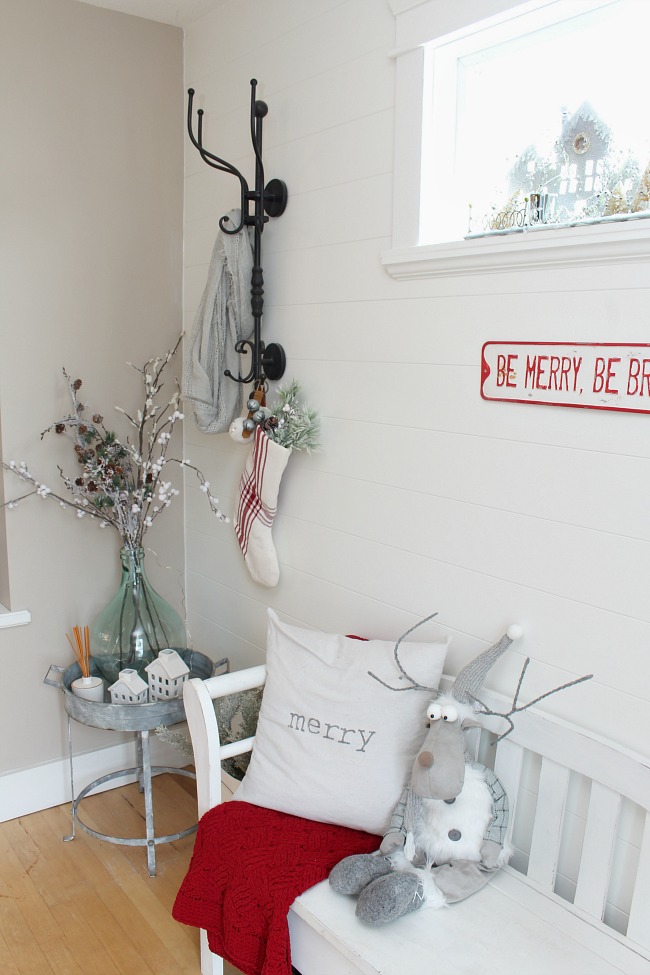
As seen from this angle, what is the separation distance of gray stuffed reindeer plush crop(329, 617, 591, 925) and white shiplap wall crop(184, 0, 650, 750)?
0.47 feet

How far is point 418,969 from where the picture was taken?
142 centimetres

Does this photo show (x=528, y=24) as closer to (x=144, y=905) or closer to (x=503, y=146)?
(x=503, y=146)

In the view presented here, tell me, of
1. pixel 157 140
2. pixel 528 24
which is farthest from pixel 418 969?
pixel 157 140

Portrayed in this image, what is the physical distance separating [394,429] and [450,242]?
451mm

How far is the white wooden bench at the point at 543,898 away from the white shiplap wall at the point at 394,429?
0.09 metres

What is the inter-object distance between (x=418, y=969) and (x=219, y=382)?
1.54 meters

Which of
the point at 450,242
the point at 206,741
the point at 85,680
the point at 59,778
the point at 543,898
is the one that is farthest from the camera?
the point at 59,778

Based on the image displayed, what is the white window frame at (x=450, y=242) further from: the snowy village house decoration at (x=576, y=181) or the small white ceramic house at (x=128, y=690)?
the small white ceramic house at (x=128, y=690)

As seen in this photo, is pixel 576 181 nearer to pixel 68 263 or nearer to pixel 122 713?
pixel 68 263

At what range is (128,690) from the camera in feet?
7.62

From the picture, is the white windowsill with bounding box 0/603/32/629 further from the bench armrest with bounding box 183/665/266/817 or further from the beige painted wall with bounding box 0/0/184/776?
the bench armrest with bounding box 183/665/266/817

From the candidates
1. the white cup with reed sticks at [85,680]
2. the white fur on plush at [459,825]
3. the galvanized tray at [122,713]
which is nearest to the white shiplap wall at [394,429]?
the white fur on plush at [459,825]

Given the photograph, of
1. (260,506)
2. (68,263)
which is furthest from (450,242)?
(68,263)

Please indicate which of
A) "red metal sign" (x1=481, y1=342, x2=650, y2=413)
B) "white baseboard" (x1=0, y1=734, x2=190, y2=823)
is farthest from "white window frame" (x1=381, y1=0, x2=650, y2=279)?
"white baseboard" (x1=0, y1=734, x2=190, y2=823)
